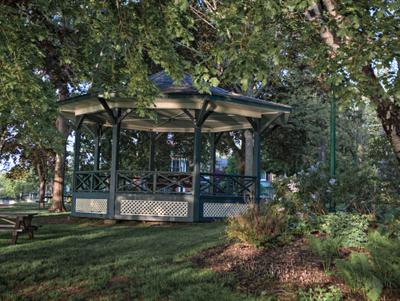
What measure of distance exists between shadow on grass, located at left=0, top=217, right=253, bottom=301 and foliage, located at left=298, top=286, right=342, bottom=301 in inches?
25.8

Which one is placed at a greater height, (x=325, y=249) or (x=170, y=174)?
(x=170, y=174)

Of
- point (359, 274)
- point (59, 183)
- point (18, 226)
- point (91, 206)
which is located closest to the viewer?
point (359, 274)

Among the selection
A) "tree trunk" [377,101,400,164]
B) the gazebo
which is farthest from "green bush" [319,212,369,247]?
the gazebo

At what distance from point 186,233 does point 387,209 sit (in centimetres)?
496

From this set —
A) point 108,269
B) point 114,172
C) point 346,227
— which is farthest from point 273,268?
point 114,172

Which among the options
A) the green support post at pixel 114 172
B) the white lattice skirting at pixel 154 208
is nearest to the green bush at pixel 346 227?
the white lattice skirting at pixel 154 208

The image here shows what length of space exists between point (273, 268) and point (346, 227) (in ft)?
6.61

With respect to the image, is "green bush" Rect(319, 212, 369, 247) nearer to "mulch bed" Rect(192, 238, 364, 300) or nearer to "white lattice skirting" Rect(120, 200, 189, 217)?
"mulch bed" Rect(192, 238, 364, 300)

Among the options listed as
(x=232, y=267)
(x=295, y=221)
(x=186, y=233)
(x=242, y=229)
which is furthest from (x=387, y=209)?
(x=186, y=233)

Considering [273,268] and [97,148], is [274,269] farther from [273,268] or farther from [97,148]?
[97,148]

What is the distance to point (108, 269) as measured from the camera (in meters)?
6.55

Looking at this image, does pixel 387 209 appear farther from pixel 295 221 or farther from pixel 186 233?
pixel 186 233

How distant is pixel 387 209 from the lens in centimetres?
801

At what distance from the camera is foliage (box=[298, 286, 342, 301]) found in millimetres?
4547
